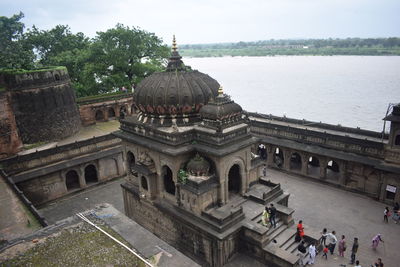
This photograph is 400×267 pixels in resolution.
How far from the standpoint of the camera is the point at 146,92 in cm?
1828

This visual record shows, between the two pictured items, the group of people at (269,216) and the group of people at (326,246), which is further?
the group of people at (269,216)

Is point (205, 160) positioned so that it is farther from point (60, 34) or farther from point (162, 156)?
point (60, 34)

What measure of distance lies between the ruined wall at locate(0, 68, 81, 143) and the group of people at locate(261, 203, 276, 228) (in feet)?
69.5

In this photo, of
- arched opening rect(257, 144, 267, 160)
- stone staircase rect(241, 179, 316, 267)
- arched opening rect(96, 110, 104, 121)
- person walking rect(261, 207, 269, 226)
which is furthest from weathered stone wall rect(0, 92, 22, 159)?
arched opening rect(257, 144, 267, 160)

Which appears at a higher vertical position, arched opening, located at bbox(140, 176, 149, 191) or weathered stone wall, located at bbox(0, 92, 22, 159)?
weathered stone wall, located at bbox(0, 92, 22, 159)

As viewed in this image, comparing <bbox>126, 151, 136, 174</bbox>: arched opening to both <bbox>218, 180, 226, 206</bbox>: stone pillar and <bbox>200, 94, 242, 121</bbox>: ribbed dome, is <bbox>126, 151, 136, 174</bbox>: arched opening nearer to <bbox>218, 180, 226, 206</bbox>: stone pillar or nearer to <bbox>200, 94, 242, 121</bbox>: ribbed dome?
<bbox>200, 94, 242, 121</bbox>: ribbed dome

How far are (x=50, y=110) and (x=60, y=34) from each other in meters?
23.5

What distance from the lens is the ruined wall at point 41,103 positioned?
2583 centimetres

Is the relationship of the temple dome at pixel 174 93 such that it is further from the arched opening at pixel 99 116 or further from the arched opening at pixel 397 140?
the arched opening at pixel 99 116

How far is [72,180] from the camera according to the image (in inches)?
1022

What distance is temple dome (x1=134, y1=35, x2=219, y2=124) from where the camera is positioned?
57.6 feet

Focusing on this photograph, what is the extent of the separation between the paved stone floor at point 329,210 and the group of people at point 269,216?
2094 millimetres

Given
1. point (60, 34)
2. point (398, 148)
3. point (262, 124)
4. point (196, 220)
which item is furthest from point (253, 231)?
point (60, 34)

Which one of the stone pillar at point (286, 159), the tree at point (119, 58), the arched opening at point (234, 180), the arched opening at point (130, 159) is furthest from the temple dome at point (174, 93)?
the tree at point (119, 58)
